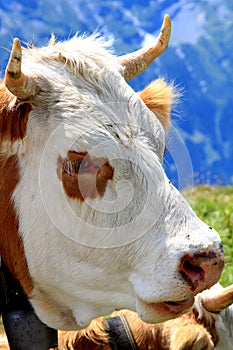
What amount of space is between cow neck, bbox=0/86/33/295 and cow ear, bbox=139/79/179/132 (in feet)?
3.83

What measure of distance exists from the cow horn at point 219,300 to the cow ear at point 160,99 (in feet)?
4.06

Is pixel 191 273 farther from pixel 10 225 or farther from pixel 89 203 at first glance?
pixel 10 225

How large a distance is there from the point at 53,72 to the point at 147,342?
2.05m

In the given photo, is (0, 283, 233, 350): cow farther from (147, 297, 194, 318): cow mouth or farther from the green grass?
the green grass

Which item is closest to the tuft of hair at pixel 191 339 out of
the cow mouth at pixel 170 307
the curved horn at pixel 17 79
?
the cow mouth at pixel 170 307

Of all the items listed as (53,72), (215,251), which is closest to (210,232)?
(215,251)

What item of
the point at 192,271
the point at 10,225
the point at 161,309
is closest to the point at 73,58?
the point at 10,225

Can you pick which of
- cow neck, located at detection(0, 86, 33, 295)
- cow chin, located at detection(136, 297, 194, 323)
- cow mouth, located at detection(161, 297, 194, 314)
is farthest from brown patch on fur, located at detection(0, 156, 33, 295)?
cow mouth, located at detection(161, 297, 194, 314)

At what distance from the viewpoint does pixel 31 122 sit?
4.57 metres

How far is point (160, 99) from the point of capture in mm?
5480

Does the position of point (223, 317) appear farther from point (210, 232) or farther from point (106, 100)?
point (106, 100)

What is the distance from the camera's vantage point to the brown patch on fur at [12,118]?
4.55m

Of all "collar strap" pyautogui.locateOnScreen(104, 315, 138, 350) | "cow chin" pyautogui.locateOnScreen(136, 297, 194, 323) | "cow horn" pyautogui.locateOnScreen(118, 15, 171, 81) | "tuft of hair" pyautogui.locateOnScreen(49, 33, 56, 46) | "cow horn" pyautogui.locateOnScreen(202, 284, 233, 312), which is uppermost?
"cow horn" pyautogui.locateOnScreen(118, 15, 171, 81)

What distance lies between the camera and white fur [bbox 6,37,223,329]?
14.4ft
